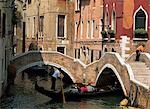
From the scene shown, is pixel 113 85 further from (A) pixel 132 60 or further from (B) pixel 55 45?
(B) pixel 55 45

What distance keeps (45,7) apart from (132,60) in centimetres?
1036

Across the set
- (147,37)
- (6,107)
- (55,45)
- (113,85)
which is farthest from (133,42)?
(55,45)

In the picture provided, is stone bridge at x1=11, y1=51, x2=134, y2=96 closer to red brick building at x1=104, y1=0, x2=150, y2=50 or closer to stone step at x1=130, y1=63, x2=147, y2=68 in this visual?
red brick building at x1=104, y1=0, x2=150, y2=50

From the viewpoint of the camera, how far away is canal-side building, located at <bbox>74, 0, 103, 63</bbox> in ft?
69.0

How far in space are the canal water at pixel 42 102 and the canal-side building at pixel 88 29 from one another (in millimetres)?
3951

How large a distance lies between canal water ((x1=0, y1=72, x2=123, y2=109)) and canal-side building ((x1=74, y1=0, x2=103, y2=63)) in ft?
13.0

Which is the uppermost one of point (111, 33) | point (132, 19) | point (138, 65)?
point (132, 19)

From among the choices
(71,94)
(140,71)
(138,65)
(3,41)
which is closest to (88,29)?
(71,94)

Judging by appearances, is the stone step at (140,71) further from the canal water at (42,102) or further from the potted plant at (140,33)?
the potted plant at (140,33)

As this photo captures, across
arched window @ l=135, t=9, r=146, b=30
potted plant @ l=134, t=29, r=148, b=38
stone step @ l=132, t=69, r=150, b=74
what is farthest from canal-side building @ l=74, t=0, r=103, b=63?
stone step @ l=132, t=69, r=150, b=74

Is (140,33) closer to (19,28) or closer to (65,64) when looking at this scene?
(65,64)

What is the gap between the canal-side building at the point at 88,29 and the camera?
828 inches

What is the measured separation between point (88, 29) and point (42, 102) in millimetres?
7271

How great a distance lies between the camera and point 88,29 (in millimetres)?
22750
